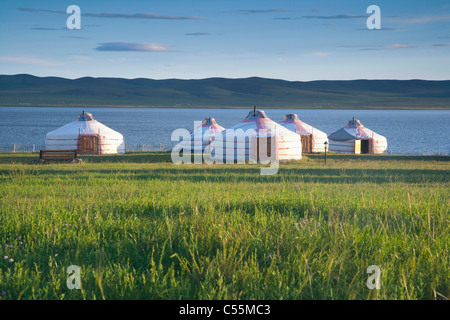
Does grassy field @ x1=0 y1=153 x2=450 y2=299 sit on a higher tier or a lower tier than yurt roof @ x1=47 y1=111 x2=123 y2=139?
lower

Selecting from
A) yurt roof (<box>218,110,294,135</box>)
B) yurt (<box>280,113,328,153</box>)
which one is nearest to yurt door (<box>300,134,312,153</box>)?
yurt (<box>280,113,328,153</box>)

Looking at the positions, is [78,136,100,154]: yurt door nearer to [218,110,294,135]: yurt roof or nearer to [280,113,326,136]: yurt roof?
[218,110,294,135]: yurt roof

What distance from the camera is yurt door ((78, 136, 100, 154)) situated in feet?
99.5

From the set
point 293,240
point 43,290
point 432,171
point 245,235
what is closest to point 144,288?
point 43,290

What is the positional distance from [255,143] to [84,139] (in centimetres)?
1284

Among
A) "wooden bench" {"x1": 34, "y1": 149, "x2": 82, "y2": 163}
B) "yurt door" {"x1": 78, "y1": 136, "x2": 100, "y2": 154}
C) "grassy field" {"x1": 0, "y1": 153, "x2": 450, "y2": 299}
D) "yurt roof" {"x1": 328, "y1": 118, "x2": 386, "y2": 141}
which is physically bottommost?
"grassy field" {"x1": 0, "y1": 153, "x2": 450, "y2": 299}

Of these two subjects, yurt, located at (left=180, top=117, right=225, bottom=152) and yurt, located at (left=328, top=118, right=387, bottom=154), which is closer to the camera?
yurt, located at (left=180, top=117, right=225, bottom=152)

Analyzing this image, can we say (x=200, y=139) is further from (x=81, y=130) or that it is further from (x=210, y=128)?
(x=81, y=130)

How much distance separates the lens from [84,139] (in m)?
30.4

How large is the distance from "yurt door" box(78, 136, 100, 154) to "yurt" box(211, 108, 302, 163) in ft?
31.5

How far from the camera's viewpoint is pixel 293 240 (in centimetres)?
394
